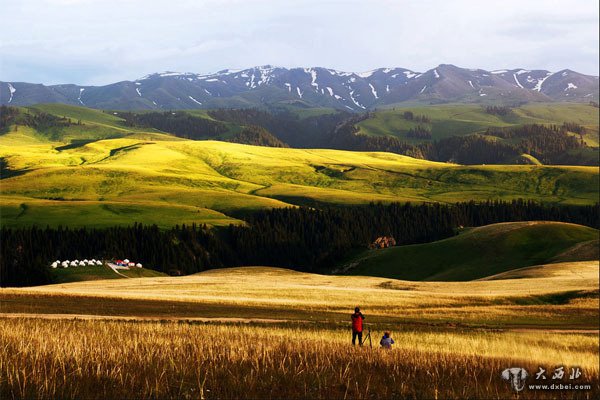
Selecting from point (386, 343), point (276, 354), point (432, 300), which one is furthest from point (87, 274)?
point (276, 354)

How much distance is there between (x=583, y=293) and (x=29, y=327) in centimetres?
5719

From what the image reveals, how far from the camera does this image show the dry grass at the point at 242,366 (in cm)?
2069

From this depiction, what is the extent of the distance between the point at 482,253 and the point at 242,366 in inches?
5075

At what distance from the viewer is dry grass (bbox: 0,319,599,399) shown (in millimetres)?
20688

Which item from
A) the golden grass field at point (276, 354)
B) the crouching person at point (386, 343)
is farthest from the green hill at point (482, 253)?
the crouching person at point (386, 343)

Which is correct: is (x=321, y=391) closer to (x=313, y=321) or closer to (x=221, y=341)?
(x=221, y=341)

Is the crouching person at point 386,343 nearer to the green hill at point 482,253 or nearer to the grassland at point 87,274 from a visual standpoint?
the green hill at point 482,253

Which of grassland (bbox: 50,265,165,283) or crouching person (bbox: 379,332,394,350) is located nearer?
crouching person (bbox: 379,332,394,350)

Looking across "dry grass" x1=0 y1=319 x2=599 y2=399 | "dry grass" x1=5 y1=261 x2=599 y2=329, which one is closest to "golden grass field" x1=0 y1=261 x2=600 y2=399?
"dry grass" x1=0 y1=319 x2=599 y2=399

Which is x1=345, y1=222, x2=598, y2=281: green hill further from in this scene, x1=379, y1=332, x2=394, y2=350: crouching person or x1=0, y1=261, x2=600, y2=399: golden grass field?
x1=379, y1=332, x2=394, y2=350: crouching person

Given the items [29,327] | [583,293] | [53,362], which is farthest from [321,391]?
[583,293]

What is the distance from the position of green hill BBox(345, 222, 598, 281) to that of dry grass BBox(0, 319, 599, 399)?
103 meters

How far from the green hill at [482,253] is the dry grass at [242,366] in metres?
103

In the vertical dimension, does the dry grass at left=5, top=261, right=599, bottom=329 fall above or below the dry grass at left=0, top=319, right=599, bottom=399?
below
